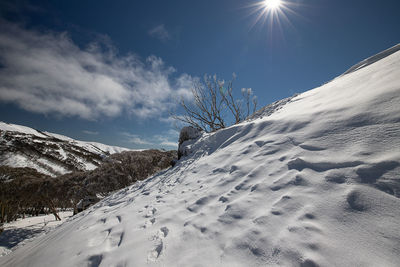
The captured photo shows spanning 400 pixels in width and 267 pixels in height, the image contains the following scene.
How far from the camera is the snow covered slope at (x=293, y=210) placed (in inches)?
34.9

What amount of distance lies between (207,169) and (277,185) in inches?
58.7

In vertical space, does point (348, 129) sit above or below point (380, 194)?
above

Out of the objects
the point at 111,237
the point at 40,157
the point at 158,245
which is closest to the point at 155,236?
the point at 158,245

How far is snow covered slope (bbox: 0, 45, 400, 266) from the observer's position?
89 centimetres

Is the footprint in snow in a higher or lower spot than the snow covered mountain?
lower

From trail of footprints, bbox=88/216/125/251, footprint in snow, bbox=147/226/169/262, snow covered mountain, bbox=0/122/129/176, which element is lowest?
footprint in snow, bbox=147/226/169/262

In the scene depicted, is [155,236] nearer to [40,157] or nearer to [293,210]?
[293,210]

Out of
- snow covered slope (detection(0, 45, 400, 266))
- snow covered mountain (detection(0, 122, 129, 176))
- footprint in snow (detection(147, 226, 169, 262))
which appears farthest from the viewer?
snow covered mountain (detection(0, 122, 129, 176))

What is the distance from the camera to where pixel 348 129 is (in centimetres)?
159

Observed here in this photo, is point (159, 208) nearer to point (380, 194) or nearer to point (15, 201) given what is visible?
point (380, 194)

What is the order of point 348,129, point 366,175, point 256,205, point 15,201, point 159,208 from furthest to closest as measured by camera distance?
1. point 15,201
2. point 159,208
3. point 348,129
4. point 256,205
5. point 366,175

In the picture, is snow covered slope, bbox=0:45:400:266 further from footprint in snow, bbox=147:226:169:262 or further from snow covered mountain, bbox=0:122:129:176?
snow covered mountain, bbox=0:122:129:176

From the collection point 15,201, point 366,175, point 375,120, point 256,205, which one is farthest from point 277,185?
point 15,201

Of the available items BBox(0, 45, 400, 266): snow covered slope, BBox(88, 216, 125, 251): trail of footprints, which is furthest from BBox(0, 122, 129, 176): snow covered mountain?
BBox(0, 45, 400, 266): snow covered slope
